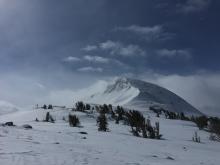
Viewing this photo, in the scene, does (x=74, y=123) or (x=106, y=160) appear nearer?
(x=106, y=160)

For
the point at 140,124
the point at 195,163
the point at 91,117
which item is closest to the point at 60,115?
the point at 91,117

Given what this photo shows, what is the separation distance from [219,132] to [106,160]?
2883cm

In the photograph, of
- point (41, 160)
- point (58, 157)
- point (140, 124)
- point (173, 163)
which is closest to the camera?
point (41, 160)

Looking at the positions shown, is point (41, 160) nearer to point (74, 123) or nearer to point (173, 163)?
point (173, 163)

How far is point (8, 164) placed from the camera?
11.2 meters

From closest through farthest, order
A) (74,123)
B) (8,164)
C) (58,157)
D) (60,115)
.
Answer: (8,164) → (58,157) → (74,123) → (60,115)

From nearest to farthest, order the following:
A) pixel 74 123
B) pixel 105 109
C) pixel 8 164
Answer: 1. pixel 8 164
2. pixel 74 123
3. pixel 105 109

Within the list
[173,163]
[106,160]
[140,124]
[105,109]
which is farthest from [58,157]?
[105,109]

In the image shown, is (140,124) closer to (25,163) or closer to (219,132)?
(219,132)

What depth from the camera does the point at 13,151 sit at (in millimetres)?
14141

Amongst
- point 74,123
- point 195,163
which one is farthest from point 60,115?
point 195,163

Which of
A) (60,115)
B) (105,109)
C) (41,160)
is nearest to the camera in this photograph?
(41,160)

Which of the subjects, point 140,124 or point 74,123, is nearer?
point 140,124

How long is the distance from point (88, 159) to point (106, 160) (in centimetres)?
82
